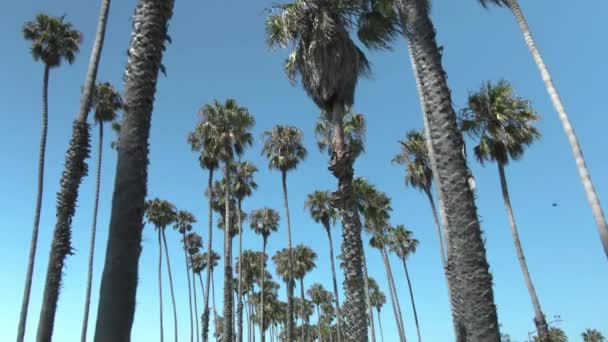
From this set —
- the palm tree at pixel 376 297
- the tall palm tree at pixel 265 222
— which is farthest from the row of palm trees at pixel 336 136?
the palm tree at pixel 376 297

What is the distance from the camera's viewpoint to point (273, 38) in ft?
48.1

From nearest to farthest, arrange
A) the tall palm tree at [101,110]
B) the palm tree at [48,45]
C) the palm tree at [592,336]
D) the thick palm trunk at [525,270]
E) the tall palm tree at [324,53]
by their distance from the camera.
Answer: the tall palm tree at [324,53] < the thick palm trunk at [525,270] < the palm tree at [48,45] < the tall palm tree at [101,110] < the palm tree at [592,336]

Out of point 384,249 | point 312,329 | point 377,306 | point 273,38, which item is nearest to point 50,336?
point 273,38

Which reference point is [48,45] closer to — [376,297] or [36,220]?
[36,220]

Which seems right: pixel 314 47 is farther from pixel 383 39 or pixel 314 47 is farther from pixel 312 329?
pixel 312 329

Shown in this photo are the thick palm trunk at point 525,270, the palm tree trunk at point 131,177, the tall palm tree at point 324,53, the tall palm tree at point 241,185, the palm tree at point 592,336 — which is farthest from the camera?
the palm tree at point 592,336

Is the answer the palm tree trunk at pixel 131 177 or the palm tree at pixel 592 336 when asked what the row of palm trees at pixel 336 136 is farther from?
the palm tree at pixel 592 336

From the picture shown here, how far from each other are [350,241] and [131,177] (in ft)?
24.8

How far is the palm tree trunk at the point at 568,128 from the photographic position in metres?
11.1

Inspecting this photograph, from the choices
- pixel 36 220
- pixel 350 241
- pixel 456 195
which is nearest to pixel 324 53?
pixel 350 241

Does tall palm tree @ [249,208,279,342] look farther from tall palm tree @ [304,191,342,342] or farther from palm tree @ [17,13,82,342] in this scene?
palm tree @ [17,13,82,342]

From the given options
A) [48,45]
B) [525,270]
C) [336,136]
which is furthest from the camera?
[48,45]

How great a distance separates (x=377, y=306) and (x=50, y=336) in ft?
253

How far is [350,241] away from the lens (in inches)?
470
